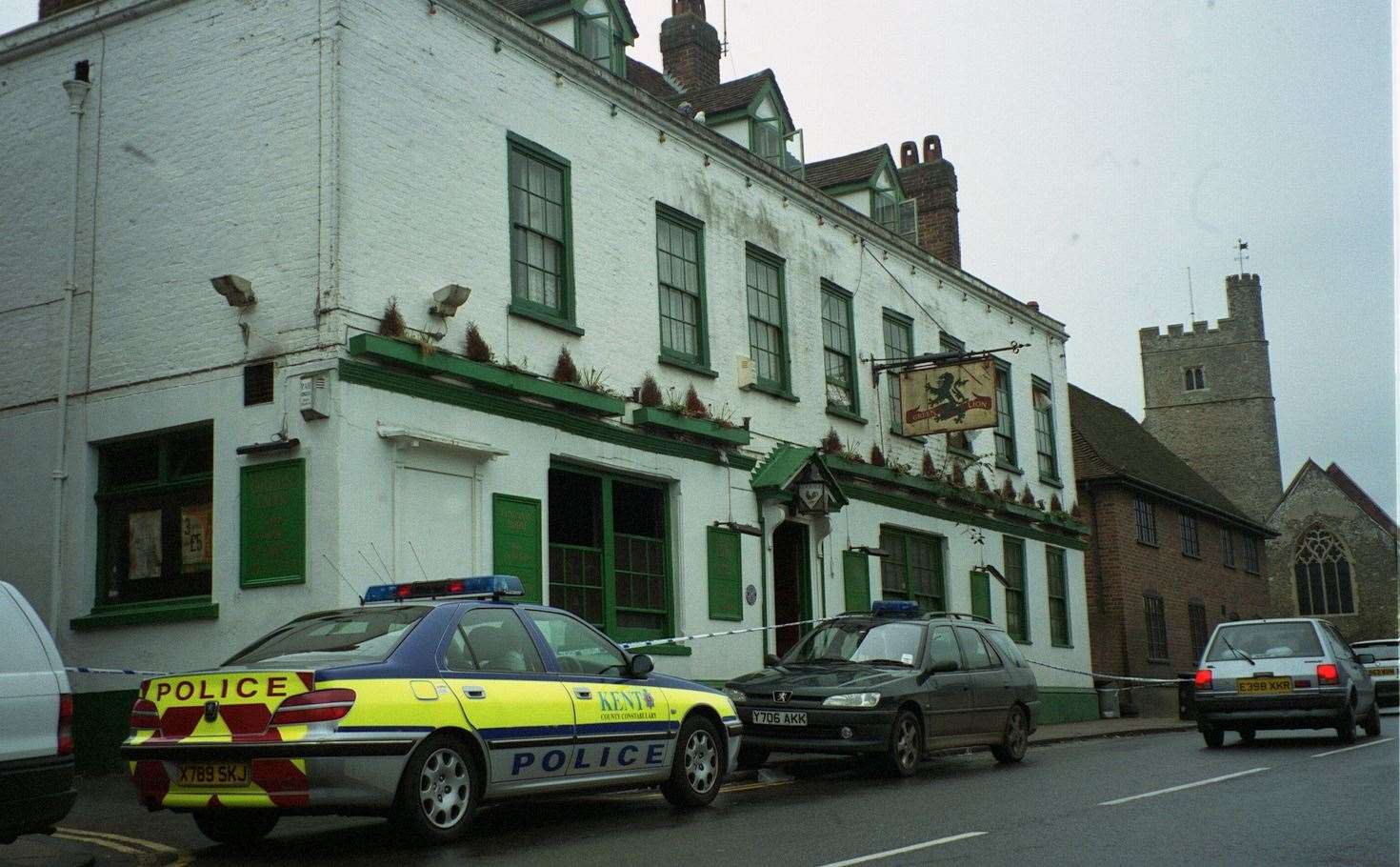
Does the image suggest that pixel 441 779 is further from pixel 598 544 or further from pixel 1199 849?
pixel 598 544

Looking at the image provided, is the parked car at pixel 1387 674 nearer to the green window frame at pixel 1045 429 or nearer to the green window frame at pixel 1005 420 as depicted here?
Answer: the green window frame at pixel 1045 429

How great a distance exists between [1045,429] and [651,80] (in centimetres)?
1138

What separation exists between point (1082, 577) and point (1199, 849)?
22.5 meters

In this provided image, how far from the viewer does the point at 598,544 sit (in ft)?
54.2

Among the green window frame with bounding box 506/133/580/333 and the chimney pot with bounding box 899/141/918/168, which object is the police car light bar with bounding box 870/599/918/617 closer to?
the green window frame with bounding box 506/133/580/333

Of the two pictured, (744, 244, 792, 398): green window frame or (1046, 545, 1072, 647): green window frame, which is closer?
(744, 244, 792, 398): green window frame

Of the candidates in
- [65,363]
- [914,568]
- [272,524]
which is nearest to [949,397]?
[914,568]

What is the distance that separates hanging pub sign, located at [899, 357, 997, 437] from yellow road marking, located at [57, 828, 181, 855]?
13.9 m

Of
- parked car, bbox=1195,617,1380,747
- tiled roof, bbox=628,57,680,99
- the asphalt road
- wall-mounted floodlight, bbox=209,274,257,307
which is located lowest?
the asphalt road

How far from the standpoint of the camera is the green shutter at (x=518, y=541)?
48.2 ft

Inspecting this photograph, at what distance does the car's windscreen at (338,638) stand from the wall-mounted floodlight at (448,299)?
5107mm

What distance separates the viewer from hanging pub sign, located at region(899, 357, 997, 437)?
2102 cm

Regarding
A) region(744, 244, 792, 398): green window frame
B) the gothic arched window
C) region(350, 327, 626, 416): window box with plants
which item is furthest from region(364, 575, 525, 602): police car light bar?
the gothic arched window

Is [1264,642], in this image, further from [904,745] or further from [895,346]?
[895,346]
